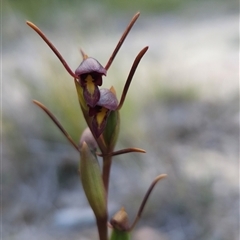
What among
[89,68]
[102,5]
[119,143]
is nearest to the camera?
[89,68]

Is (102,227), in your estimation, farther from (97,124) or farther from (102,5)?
(102,5)

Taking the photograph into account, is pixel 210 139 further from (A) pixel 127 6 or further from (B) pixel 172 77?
(A) pixel 127 6

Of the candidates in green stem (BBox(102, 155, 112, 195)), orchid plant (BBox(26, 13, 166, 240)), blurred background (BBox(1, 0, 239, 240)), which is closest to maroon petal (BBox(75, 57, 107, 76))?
orchid plant (BBox(26, 13, 166, 240))

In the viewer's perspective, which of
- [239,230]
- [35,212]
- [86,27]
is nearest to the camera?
[239,230]

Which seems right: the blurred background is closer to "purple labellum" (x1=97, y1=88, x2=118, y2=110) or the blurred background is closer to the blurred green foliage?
the blurred green foliage

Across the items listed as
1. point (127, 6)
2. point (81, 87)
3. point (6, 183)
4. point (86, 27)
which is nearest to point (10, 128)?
point (6, 183)

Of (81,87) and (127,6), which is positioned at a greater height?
(127,6)

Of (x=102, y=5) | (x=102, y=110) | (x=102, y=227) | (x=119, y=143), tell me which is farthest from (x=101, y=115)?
(x=102, y=5)
